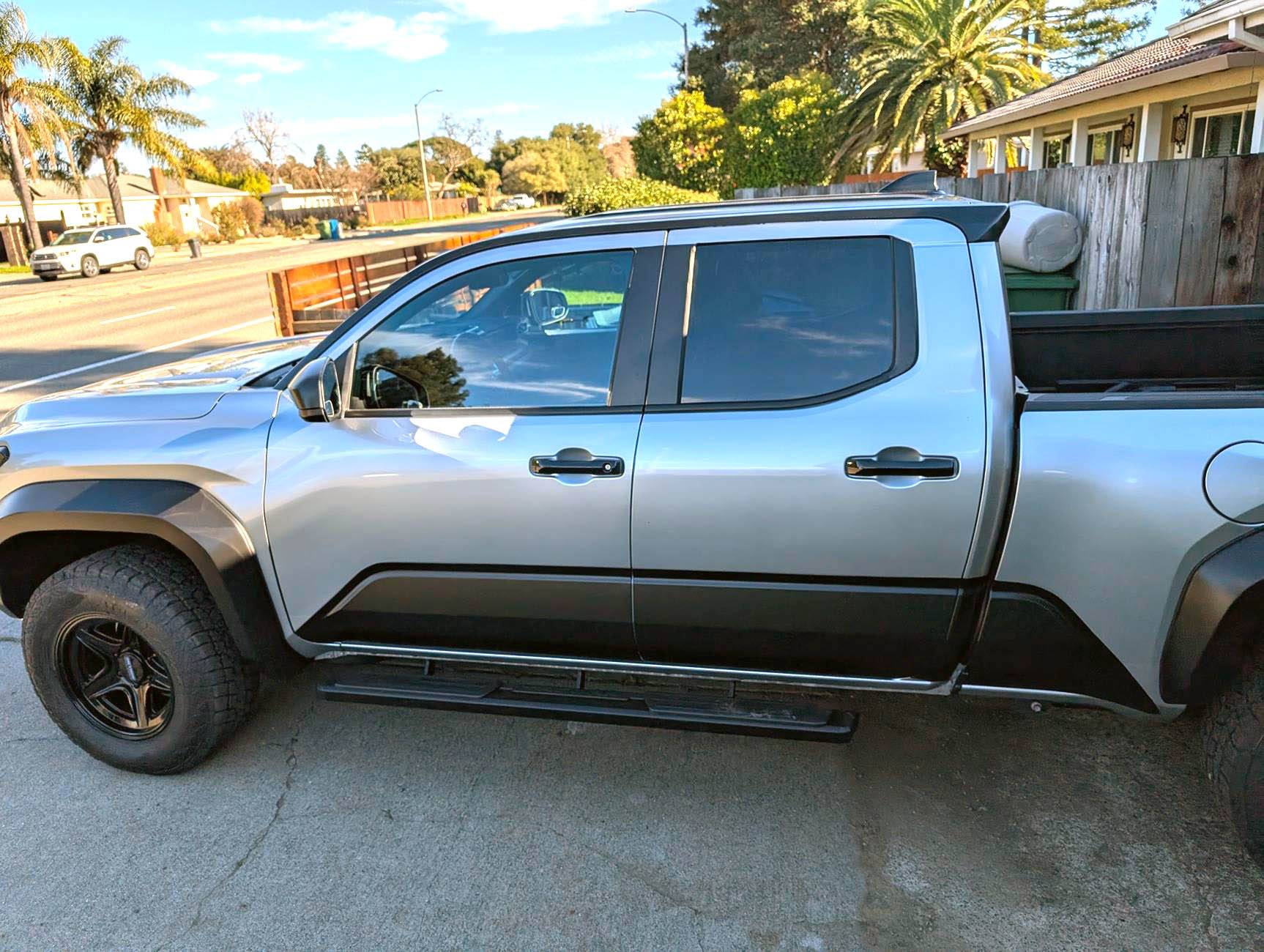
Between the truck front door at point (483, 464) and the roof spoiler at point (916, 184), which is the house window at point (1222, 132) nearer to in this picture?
the roof spoiler at point (916, 184)

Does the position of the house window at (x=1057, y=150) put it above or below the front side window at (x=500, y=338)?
above

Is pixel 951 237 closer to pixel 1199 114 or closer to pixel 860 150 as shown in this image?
pixel 1199 114

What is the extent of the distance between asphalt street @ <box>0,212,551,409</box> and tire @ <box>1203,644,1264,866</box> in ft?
35.4

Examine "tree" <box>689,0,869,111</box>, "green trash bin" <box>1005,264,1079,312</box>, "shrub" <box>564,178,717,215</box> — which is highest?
"tree" <box>689,0,869,111</box>

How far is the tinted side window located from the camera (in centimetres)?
262

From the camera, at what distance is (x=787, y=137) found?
886 inches

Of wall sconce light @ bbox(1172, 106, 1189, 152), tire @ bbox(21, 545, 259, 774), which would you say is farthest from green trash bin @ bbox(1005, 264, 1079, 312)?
wall sconce light @ bbox(1172, 106, 1189, 152)

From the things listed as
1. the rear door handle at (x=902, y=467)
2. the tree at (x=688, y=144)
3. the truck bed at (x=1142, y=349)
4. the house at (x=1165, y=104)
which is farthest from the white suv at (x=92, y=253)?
A: the rear door handle at (x=902, y=467)

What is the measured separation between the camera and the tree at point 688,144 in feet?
77.8

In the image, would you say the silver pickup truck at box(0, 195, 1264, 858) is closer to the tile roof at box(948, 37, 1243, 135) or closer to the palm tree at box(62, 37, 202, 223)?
the tile roof at box(948, 37, 1243, 135)

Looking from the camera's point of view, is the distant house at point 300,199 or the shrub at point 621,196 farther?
the distant house at point 300,199

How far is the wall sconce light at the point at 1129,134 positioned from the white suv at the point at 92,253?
1108 inches

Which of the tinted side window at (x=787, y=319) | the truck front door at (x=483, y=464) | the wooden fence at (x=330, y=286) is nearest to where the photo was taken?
the tinted side window at (x=787, y=319)

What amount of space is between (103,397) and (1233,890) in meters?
3.88
